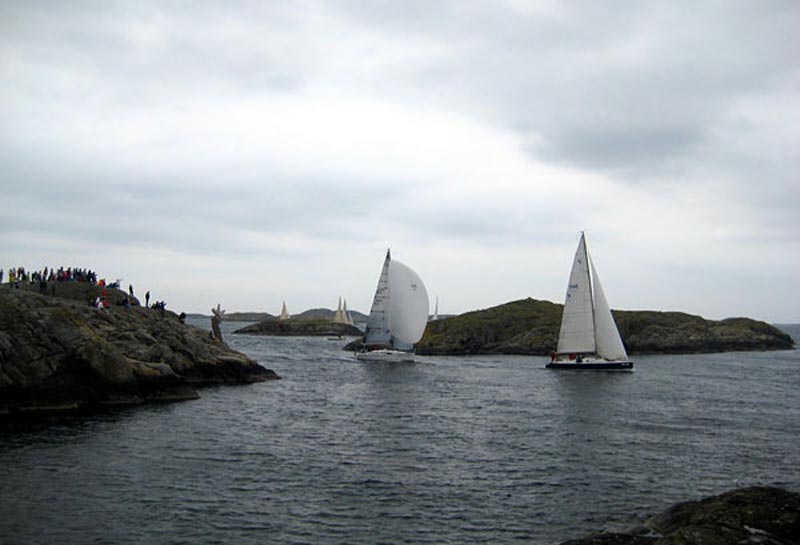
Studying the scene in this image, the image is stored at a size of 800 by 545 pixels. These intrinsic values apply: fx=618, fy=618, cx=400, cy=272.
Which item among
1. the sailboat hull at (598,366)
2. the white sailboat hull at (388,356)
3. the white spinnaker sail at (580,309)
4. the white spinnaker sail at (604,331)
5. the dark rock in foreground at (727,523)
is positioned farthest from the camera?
the white sailboat hull at (388,356)

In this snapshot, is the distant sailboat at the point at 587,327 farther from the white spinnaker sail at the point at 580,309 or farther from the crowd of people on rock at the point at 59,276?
the crowd of people on rock at the point at 59,276

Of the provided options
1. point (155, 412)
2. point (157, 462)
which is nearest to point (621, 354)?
point (155, 412)

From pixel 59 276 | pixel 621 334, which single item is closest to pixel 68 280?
pixel 59 276

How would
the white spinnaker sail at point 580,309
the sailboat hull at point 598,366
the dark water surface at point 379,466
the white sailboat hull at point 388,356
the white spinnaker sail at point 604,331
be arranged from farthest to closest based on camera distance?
the white sailboat hull at point 388,356 < the white spinnaker sail at point 580,309 < the white spinnaker sail at point 604,331 < the sailboat hull at point 598,366 < the dark water surface at point 379,466

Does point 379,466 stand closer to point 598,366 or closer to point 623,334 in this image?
point 598,366

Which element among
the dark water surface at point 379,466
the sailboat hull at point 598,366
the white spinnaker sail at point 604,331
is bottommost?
the dark water surface at point 379,466

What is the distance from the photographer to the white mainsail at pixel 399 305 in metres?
86.7

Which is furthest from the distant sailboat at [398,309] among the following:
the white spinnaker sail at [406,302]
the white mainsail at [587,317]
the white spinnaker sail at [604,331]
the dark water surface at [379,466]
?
the dark water surface at [379,466]

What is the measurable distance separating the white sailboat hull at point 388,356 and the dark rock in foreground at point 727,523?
66537mm

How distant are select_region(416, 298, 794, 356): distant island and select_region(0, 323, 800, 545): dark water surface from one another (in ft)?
241

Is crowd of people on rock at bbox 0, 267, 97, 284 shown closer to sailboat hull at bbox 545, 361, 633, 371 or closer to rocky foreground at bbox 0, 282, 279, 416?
rocky foreground at bbox 0, 282, 279, 416

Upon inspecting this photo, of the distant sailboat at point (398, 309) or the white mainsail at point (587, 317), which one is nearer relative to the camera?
the white mainsail at point (587, 317)

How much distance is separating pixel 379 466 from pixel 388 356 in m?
58.3

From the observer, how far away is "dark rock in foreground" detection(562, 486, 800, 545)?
1521 cm
